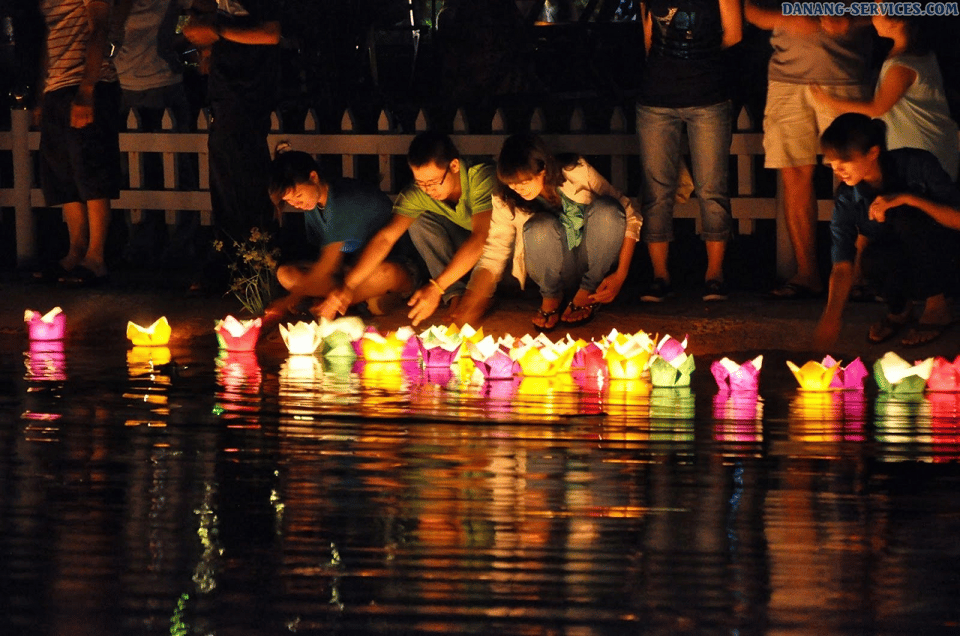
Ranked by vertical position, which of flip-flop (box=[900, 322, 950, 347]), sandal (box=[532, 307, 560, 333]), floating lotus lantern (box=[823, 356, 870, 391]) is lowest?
floating lotus lantern (box=[823, 356, 870, 391])

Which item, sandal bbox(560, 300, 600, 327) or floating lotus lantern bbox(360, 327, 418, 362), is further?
sandal bbox(560, 300, 600, 327)

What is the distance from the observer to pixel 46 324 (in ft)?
31.8

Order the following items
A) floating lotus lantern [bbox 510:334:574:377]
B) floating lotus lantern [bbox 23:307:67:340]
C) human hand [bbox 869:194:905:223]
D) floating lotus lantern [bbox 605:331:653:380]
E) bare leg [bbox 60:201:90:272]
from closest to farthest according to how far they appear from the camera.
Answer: floating lotus lantern [bbox 605:331:653:380] < floating lotus lantern [bbox 510:334:574:377] < human hand [bbox 869:194:905:223] < floating lotus lantern [bbox 23:307:67:340] < bare leg [bbox 60:201:90:272]

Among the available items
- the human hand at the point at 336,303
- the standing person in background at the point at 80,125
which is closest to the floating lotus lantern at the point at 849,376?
the human hand at the point at 336,303

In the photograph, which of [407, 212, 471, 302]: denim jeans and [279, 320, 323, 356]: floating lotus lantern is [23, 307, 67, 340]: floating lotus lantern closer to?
[279, 320, 323, 356]: floating lotus lantern

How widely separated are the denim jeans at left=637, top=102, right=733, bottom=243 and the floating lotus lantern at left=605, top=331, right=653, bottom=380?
1582 mm

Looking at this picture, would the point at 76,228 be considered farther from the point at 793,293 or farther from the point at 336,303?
the point at 793,293

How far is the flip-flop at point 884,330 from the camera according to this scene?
8421mm

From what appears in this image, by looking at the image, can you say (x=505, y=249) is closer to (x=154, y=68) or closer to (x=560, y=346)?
(x=560, y=346)

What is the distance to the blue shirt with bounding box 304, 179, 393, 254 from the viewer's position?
938 centimetres

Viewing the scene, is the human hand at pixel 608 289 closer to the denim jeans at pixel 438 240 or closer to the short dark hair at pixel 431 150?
the denim jeans at pixel 438 240

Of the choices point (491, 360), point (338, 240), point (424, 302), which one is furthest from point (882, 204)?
point (338, 240)

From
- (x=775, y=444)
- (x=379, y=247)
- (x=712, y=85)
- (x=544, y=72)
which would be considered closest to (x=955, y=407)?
(x=775, y=444)

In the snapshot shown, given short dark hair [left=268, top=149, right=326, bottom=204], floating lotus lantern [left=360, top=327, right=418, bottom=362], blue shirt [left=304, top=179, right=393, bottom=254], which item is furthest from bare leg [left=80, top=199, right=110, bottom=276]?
floating lotus lantern [left=360, top=327, right=418, bottom=362]
